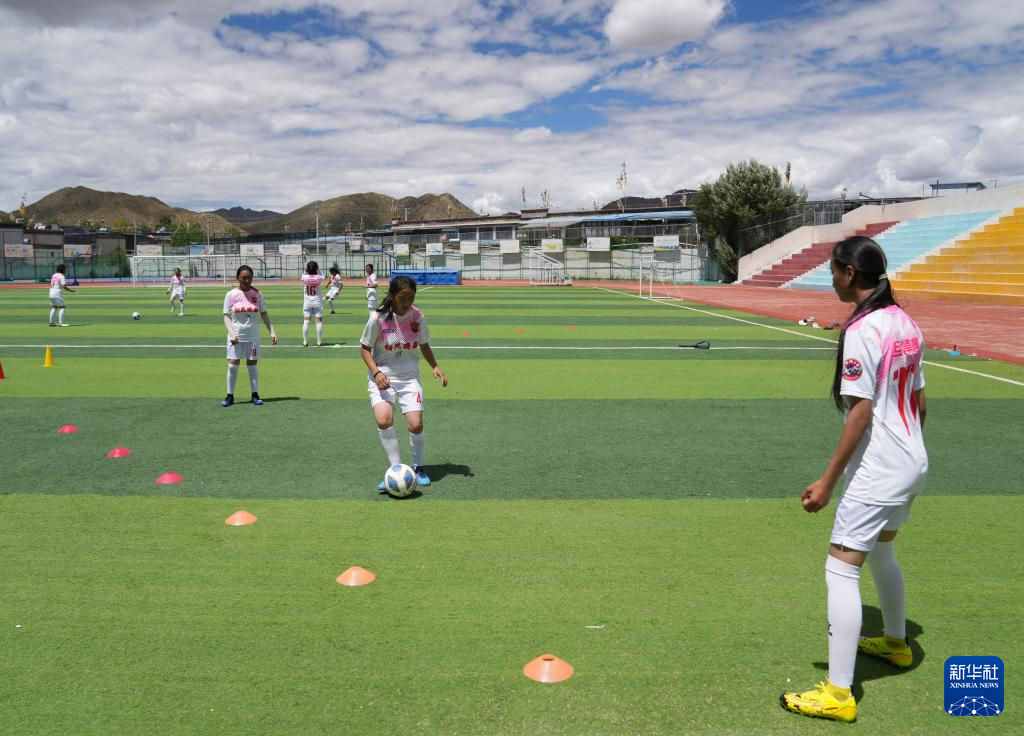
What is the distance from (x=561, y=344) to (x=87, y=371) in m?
9.94

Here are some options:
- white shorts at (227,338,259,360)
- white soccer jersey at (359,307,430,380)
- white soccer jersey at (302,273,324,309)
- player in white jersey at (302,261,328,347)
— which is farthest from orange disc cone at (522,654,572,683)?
white soccer jersey at (302,273,324,309)

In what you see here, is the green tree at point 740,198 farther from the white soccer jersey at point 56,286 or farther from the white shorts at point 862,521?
the white shorts at point 862,521

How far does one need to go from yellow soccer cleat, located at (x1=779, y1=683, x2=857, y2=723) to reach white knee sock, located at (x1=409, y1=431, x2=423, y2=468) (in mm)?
4192

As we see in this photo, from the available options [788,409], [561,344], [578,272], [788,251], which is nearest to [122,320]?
[561,344]

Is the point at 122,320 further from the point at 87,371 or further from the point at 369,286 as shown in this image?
the point at 87,371

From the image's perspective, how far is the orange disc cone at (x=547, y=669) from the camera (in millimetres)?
3688

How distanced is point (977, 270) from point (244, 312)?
3103 centimetres

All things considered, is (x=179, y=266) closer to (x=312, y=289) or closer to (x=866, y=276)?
(x=312, y=289)

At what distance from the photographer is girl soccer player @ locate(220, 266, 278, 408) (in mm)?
10766

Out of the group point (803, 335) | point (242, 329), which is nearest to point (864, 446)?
point (242, 329)

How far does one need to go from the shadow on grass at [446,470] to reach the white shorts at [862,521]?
428 centimetres

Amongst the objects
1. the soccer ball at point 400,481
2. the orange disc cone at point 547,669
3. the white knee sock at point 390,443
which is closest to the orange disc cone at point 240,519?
the soccer ball at point 400,481

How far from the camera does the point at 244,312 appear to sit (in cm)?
1085

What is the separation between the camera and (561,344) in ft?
61.4
